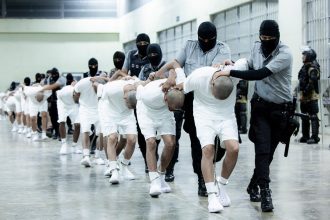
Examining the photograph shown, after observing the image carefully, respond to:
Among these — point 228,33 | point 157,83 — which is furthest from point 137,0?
point 157,83

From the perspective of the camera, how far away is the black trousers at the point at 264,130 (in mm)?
7100

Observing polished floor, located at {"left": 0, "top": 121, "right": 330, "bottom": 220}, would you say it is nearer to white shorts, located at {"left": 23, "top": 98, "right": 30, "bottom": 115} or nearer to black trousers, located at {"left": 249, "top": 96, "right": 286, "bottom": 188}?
black trousers, located at {"left": 249, "top": 96, "right": 286, "bottom": 188}

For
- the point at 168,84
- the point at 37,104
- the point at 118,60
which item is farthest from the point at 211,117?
the point at 37,104

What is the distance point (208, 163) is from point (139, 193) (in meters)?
1.70

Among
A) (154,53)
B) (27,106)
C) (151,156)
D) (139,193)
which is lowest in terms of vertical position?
(139,193)

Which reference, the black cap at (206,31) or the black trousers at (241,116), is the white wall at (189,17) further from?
the black cap at (206,31)

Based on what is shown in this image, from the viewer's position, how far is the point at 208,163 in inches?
279

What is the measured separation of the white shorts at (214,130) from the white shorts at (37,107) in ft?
40.4

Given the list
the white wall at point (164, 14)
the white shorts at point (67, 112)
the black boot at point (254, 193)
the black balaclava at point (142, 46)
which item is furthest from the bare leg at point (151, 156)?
the white wall at point (164, 14)

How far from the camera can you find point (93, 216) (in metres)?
6.97

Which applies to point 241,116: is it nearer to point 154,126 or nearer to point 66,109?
point 66,109

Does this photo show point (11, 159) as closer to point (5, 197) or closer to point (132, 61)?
point (132, 61)

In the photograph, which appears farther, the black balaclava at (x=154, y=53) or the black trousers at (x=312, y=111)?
the black trousers at (x=312, y=111)

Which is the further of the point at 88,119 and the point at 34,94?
the point at 34,94
